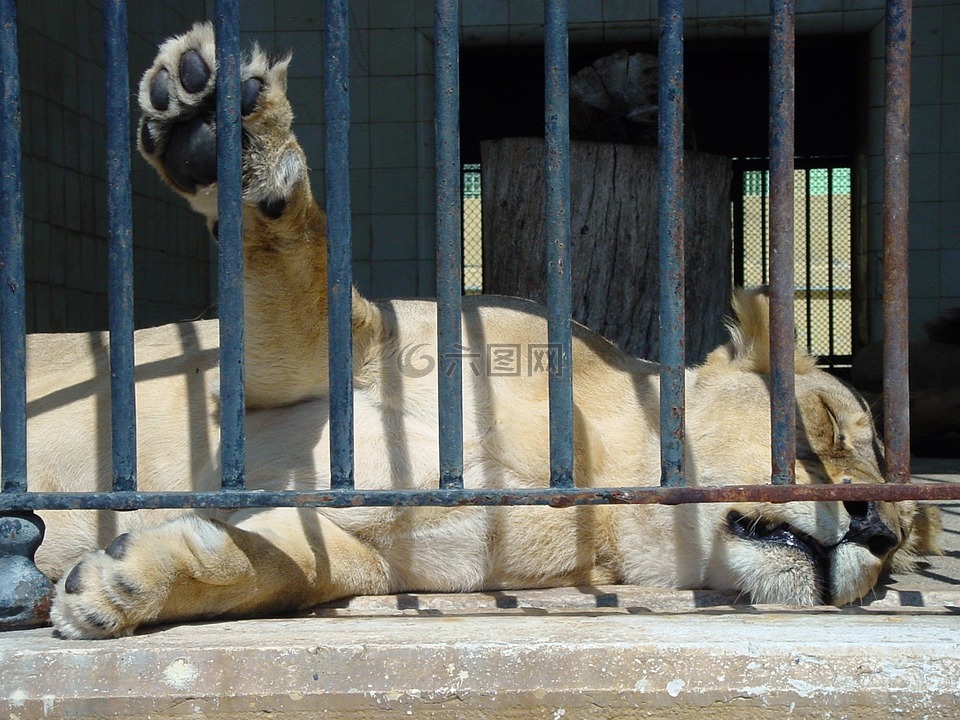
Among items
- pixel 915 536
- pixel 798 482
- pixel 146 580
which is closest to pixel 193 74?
pixel 146 580

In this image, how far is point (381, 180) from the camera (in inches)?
343

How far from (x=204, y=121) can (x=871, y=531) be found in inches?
73.6

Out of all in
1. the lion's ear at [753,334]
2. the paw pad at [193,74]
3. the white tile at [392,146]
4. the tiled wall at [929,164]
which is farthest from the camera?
the white tile at [392,146]

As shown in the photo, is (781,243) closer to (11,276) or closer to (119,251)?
(119,251)

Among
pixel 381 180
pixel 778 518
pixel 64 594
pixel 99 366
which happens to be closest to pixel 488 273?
pixel 99 366

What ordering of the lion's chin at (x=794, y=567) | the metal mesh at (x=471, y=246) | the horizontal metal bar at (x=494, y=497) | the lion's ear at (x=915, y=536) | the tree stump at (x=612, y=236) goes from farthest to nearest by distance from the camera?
the metal mesh at (x=471, y=246), the tree stump at (x=612, y=236), the lion's ear at (x=915, y=536), the lion's chin at (x=794, y=567), the horizontal metal bar at (x=494, y=497)

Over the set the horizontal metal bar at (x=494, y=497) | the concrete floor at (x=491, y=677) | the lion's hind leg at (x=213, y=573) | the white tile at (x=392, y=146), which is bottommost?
the concrete floor at (x=491, y=677)

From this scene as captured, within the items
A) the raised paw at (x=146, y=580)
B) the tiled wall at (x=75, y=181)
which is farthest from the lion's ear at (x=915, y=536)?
the tiled wall at (x=75, y=181)

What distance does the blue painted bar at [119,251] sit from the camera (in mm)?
2109

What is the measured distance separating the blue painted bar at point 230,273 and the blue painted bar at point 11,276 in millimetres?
418

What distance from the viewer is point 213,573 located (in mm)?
2168

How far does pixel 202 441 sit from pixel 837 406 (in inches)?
72.4

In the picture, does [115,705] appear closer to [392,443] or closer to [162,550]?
[162,550]

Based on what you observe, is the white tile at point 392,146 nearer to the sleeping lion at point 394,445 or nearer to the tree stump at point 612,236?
the tree stump at point 612,236
